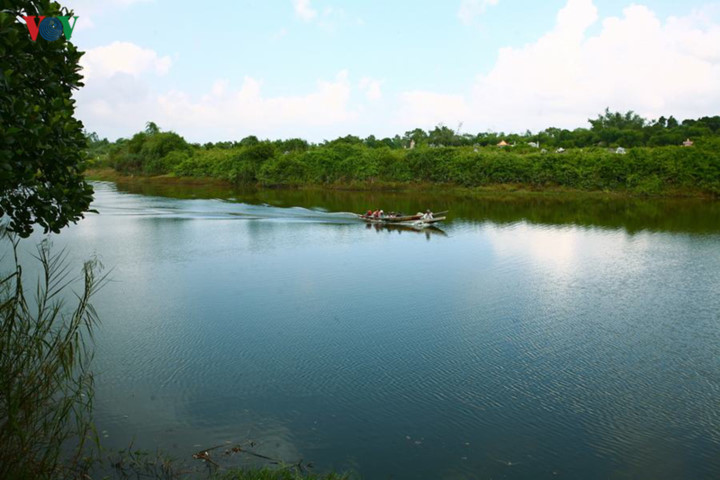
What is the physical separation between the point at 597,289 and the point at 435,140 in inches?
1937

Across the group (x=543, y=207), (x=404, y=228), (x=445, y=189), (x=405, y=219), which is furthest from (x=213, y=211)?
(x=445, y=189)

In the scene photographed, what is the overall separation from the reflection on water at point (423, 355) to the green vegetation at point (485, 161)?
20439 millimetres

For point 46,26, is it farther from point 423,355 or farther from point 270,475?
point 423,355

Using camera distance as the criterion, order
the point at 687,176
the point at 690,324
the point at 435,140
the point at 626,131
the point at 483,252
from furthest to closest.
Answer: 1. the point at 435,140
2. the point at 626,131
3. the point at 687,176
4. the point at 483,252
5. the point at 690,324

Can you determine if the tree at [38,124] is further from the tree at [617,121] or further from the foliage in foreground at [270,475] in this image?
the tree at [617,121]

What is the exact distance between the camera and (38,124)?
185 inches

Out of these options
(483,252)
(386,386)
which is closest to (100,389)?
(386,386)

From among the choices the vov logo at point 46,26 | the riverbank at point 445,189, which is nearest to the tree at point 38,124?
the vov logo at point 46,26

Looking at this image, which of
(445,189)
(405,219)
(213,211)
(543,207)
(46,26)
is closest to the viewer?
(46,26)

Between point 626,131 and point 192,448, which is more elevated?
point 626,131

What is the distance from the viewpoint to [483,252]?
692 inches

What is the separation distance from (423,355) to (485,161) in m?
35.9

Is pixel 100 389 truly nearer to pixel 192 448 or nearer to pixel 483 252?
pixel 192 448

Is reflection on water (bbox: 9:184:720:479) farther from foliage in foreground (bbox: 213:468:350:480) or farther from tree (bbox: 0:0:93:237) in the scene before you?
tree (bbox: 0:0:93:237)
